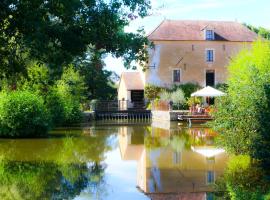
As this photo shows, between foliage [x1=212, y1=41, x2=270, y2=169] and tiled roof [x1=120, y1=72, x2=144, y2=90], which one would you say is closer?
foliage [x1=212, y1=41, x2=270, y2=169]

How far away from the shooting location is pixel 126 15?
11.6 m

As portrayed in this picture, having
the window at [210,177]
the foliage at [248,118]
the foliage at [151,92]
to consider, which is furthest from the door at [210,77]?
the window at [210,177]

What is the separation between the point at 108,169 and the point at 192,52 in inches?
1555

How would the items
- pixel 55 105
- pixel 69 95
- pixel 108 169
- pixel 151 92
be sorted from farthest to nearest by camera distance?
pixel 151 92, pixel 69 95, pixel 55 105, pixel 108 169

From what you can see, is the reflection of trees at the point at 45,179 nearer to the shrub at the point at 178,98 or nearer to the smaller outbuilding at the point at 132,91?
the shrub at the point at 178,98

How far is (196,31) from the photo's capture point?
173 feet

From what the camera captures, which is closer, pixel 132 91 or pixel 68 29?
pixel 68 29

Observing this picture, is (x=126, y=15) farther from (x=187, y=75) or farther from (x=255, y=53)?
(x=187, y=75)

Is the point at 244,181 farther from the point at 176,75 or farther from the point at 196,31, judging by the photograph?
the point at 196,31

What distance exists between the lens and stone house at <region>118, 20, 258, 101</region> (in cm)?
5169


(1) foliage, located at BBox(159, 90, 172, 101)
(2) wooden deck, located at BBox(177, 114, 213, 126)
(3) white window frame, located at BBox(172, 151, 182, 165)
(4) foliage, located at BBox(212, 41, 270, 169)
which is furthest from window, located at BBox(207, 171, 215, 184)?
(1) foliage, located at BBox(159, 90, 172, 101)

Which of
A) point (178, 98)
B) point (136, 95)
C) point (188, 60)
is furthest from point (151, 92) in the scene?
point (178, 98)

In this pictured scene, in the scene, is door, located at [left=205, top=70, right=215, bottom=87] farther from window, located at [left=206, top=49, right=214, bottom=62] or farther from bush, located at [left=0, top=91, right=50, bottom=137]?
bush, located at [left=0, top=91, right=50, bottom=137]

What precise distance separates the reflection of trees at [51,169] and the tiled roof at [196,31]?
31.8 meters
